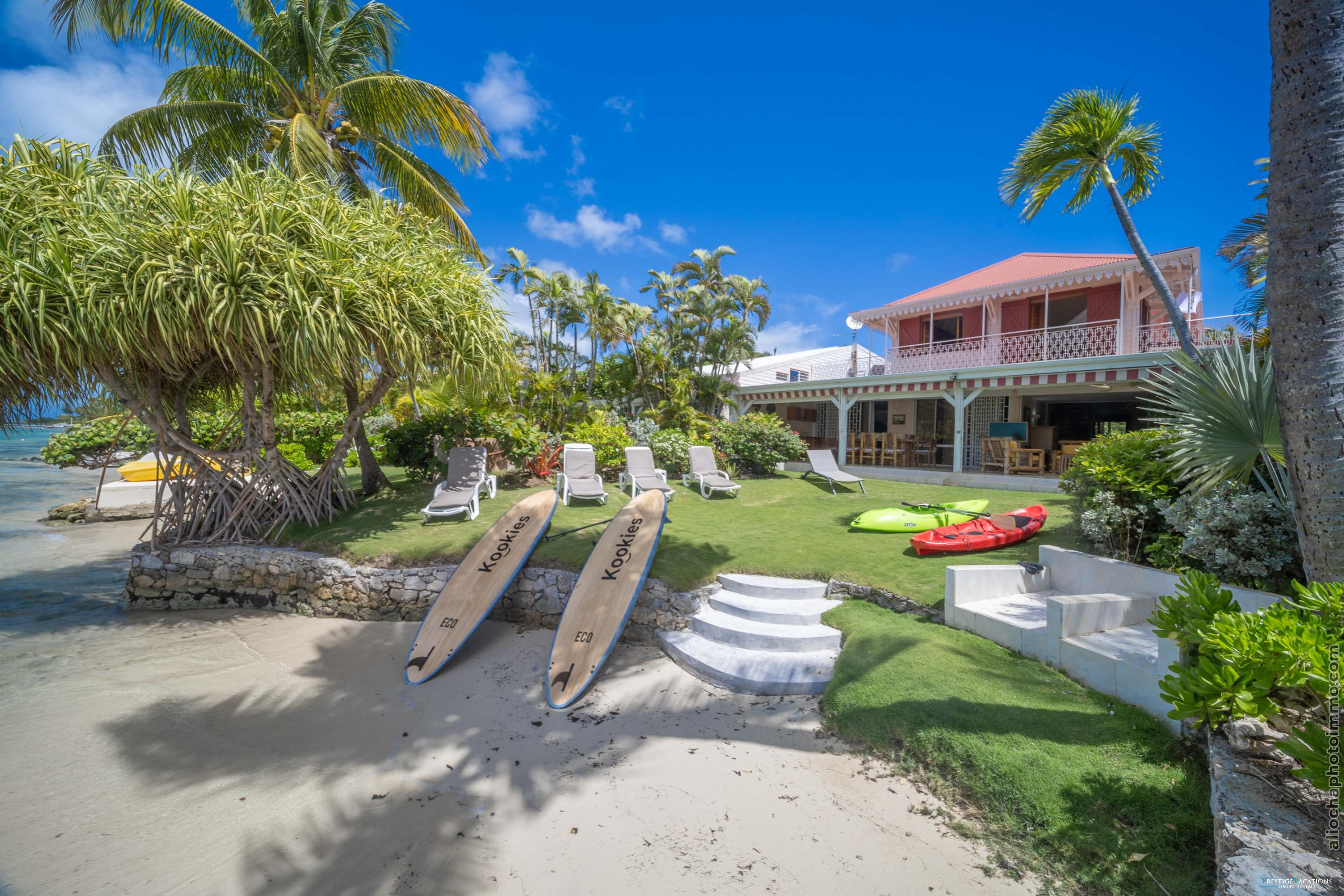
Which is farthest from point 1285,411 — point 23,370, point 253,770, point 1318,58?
point 23,370

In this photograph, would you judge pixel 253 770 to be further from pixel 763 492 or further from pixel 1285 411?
pixel 763 492

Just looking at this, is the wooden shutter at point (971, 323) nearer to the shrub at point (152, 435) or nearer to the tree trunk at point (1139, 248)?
the tree trunk at point (1139, 248)

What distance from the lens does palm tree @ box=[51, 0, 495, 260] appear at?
8.29m

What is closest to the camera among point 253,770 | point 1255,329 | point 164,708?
point 253,770

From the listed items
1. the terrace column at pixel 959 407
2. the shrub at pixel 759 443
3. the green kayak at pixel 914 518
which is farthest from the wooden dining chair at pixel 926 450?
the green kayak at pixel 914 518

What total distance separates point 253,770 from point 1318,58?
7.79 metres

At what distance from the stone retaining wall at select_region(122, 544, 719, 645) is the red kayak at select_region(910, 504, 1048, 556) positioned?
2.73 m

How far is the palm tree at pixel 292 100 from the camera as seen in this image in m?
8.29

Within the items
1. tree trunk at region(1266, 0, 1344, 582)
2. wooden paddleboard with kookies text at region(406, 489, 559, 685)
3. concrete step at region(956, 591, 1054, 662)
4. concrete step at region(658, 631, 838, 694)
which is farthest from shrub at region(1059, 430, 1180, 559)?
wooden paddleboard with kookies text at region(406, 489, 559, 685)

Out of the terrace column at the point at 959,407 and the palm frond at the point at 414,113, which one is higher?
the palm frond at the point at 414,113

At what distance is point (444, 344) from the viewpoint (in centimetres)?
784

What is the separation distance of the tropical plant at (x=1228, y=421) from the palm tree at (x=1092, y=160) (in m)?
2.67

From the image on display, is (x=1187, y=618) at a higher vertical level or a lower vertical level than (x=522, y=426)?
lower

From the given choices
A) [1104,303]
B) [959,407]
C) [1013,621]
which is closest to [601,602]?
[1013,621]
